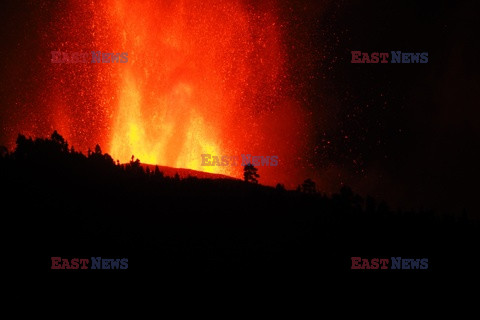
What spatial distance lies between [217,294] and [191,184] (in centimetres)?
4309

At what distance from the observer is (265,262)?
113 m

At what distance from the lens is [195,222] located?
131m

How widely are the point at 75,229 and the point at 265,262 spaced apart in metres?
36.9

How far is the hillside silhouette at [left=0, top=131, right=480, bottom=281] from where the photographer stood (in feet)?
374

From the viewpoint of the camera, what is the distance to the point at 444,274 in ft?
412

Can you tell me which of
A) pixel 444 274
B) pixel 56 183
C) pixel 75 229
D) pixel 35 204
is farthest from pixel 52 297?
pixel 444 274

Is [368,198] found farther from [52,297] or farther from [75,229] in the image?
[52,297]

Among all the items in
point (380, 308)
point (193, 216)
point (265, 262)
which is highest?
point (193, 216)

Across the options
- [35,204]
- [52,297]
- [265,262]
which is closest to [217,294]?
[265,262]

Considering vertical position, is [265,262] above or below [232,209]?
below

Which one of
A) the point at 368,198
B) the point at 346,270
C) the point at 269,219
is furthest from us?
the point at 368,198

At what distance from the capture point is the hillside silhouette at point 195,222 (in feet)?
374

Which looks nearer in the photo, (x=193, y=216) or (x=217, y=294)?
(x=217, y=294)

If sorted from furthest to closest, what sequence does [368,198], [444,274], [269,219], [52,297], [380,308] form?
[368,198] → [269,219] → [444,274] → [380,308] → [52,297]
